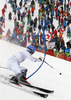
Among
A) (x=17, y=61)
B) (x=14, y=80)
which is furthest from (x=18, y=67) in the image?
(x=14, y=80)

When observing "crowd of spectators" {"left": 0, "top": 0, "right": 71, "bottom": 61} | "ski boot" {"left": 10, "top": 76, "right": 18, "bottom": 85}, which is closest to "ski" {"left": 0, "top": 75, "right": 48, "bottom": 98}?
"ski boot" {"left": 10, "top": 76, "right": 18, "bottom": 85}

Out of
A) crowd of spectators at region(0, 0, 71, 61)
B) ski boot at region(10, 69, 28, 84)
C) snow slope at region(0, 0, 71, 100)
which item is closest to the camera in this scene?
snow slope at region(0, 0, 71, 100)

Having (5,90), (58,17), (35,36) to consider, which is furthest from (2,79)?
(58,17)

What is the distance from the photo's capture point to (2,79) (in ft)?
14.9

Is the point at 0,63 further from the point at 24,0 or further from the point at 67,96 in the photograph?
the point at 24,0

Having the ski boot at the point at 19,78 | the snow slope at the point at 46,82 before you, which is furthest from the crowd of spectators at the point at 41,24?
the ski boot at the point at 19,78

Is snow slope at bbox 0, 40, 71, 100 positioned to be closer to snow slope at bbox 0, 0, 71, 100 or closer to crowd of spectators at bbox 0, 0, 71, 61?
snow slope at bbox 0, 0, 71, 100

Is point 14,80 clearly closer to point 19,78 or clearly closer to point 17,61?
point 19,78

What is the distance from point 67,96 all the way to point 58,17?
665 centimetres

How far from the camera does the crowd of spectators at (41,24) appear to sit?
27.1ft

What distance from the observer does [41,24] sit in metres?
9.64

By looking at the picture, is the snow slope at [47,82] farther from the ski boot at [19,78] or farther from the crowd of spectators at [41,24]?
the crowd of spectators at [41,24]

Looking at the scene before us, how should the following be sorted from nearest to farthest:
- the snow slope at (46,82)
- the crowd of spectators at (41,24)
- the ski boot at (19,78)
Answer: the snow slope at (46,82), the ski boot at (19,78), the crowd of spectators at (41,24)

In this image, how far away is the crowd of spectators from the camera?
325 inches
